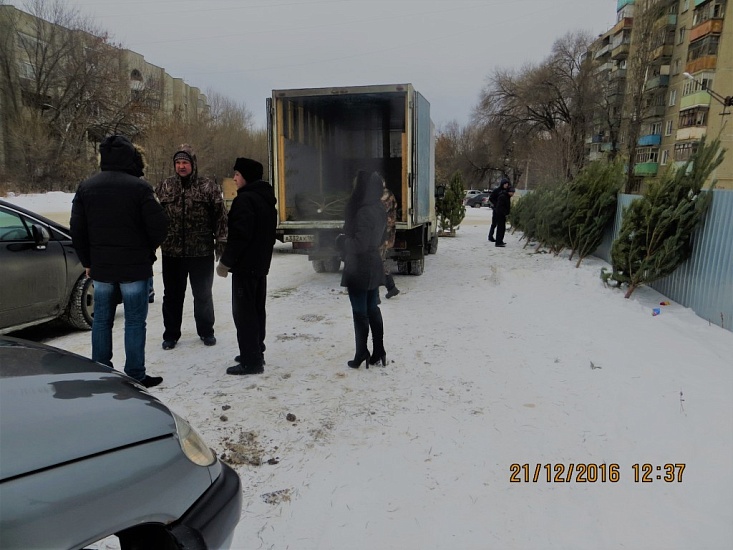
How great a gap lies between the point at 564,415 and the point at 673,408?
2.68 feet

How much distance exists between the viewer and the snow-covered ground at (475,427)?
95.8 inches

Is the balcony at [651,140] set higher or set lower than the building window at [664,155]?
higher

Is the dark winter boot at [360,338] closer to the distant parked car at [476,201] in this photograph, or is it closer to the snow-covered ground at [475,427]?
the snow-covered ground at [475,427]

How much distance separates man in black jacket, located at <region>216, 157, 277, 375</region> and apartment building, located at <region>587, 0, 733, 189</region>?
3165 centimetres

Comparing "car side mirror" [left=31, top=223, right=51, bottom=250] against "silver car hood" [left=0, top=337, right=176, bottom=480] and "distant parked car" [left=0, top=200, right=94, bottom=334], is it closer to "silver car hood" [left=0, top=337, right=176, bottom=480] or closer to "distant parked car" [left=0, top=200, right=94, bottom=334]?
"distant parked car" [left=0, top=200, right=94, bottom=334]

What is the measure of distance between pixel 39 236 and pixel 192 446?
4085 mm

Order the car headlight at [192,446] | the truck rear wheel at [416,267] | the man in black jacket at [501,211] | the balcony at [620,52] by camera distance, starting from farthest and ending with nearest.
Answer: the balcony at [620,52] < the man in black jacket at [501,211] < the truck rear wheel at [416,267] < the car headlight at [192,446]

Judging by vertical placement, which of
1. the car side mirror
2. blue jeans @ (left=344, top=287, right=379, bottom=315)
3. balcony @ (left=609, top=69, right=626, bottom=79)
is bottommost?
blue jeans @ (left=344, top=287, right=379, bottom=315)

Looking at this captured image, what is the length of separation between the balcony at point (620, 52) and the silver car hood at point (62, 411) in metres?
55.8

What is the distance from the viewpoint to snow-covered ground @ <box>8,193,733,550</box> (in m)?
2.43

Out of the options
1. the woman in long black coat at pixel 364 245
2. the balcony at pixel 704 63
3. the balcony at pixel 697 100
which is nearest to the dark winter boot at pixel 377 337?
the woman in long black coat at pixel 364 245

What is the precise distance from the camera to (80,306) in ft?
17.3

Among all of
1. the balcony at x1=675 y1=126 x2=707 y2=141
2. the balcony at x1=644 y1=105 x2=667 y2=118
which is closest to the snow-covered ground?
the balcony at x1=675 y1=126 x2=707 y2=141

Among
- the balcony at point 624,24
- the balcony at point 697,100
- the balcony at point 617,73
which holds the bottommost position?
the balcony at point 697,100
